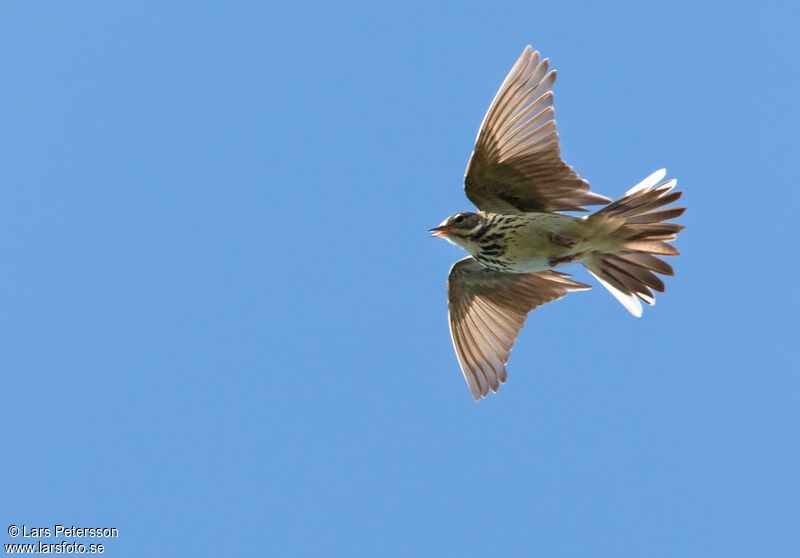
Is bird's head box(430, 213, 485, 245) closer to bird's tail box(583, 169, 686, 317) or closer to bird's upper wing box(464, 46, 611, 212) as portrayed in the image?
bird's upper wing box(464, 46, 611, 212)

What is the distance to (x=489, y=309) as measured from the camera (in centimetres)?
1030

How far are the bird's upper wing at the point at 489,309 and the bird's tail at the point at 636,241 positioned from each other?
3.04 feet

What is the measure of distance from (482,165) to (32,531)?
564 centimetres

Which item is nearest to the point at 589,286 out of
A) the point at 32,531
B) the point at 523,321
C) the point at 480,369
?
the point at 523,321

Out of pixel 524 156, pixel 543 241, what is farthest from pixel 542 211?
pixel 524 156

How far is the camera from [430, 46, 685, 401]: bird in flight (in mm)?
8875

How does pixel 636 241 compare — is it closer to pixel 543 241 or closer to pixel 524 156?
pixel 543 241

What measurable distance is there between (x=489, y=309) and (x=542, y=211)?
134 cm

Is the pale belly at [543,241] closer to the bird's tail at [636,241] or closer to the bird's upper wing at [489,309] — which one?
the bird's tail at [636,241]

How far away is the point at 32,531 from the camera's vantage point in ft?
33.2

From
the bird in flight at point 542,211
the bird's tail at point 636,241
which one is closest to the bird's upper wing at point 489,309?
the bird in flight at point 542,211

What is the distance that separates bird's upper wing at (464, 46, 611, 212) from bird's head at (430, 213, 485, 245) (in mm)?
317

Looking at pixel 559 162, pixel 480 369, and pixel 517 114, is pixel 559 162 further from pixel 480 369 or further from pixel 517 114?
pixel 480 369

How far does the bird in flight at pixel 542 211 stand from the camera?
8875mm
